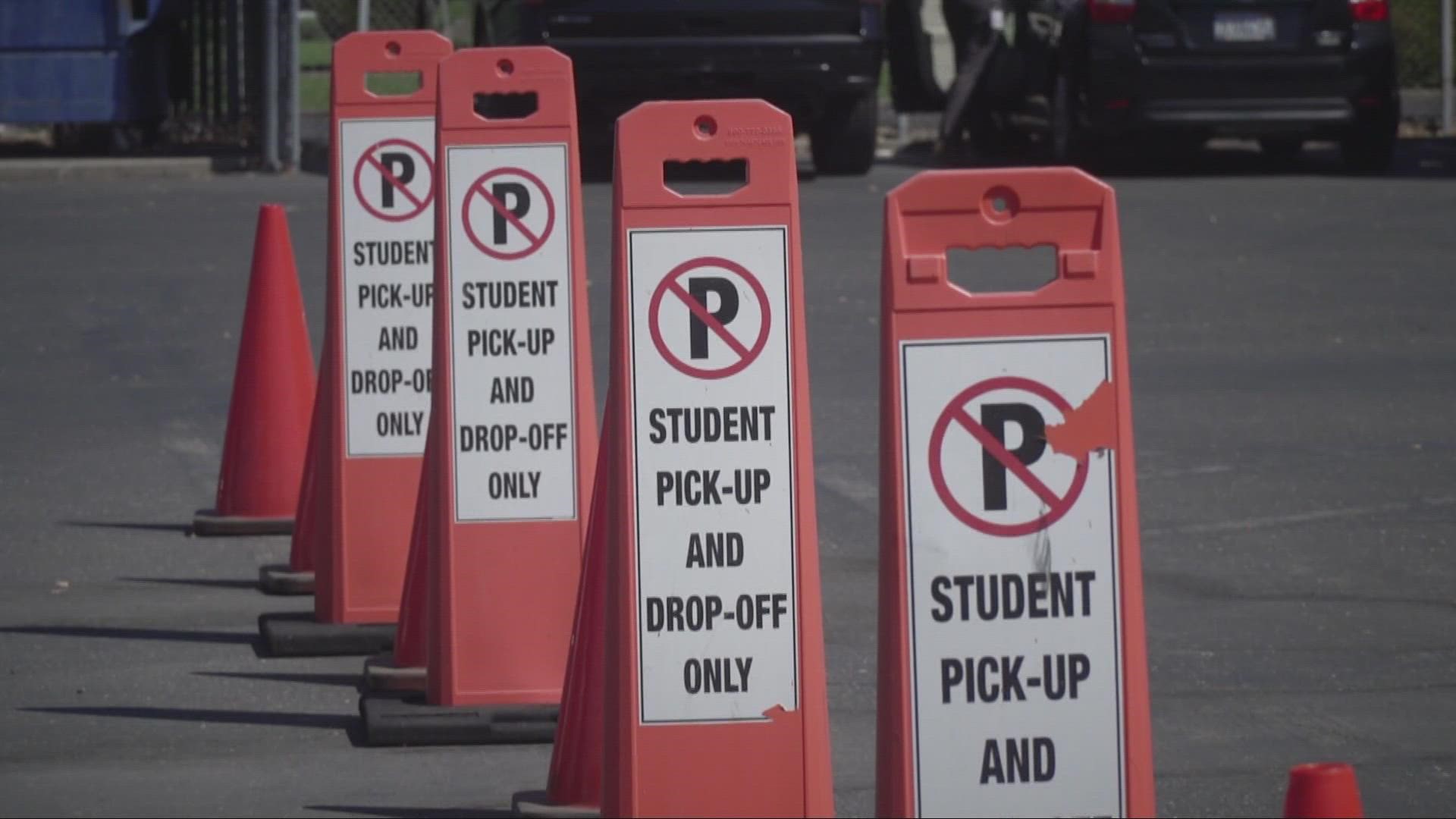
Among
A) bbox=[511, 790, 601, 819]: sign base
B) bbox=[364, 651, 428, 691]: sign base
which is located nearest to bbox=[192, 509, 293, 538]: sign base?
bbox=[364, 651, 428, 691]: sign base

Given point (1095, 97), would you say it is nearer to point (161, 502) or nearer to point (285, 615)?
point (161, 502)

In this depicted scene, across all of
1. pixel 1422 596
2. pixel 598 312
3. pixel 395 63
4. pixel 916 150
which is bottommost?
pixel 916 150

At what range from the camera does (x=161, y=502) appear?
28.3 ft

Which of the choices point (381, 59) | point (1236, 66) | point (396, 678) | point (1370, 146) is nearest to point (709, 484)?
point (396, 678)

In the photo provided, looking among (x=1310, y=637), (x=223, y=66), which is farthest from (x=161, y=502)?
(x=223, y=66)

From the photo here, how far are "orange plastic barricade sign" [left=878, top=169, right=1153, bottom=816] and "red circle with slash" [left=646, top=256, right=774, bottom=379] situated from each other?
2.51ft

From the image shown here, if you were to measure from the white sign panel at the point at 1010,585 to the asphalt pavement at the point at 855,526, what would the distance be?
151cm

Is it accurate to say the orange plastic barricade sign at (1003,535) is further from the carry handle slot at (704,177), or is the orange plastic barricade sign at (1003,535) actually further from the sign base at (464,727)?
the carry handle slot at (704,177)

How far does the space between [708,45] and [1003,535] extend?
13.9m

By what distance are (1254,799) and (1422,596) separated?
203cm

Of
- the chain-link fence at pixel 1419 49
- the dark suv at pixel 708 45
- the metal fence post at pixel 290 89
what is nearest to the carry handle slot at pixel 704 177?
the dark suv at pixel 708 45

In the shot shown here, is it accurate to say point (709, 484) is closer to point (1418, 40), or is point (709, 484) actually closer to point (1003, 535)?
point (1003, 535)

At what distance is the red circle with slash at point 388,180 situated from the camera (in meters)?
6.73

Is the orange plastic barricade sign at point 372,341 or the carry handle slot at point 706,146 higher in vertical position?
the carry handle slot at point 706,146
